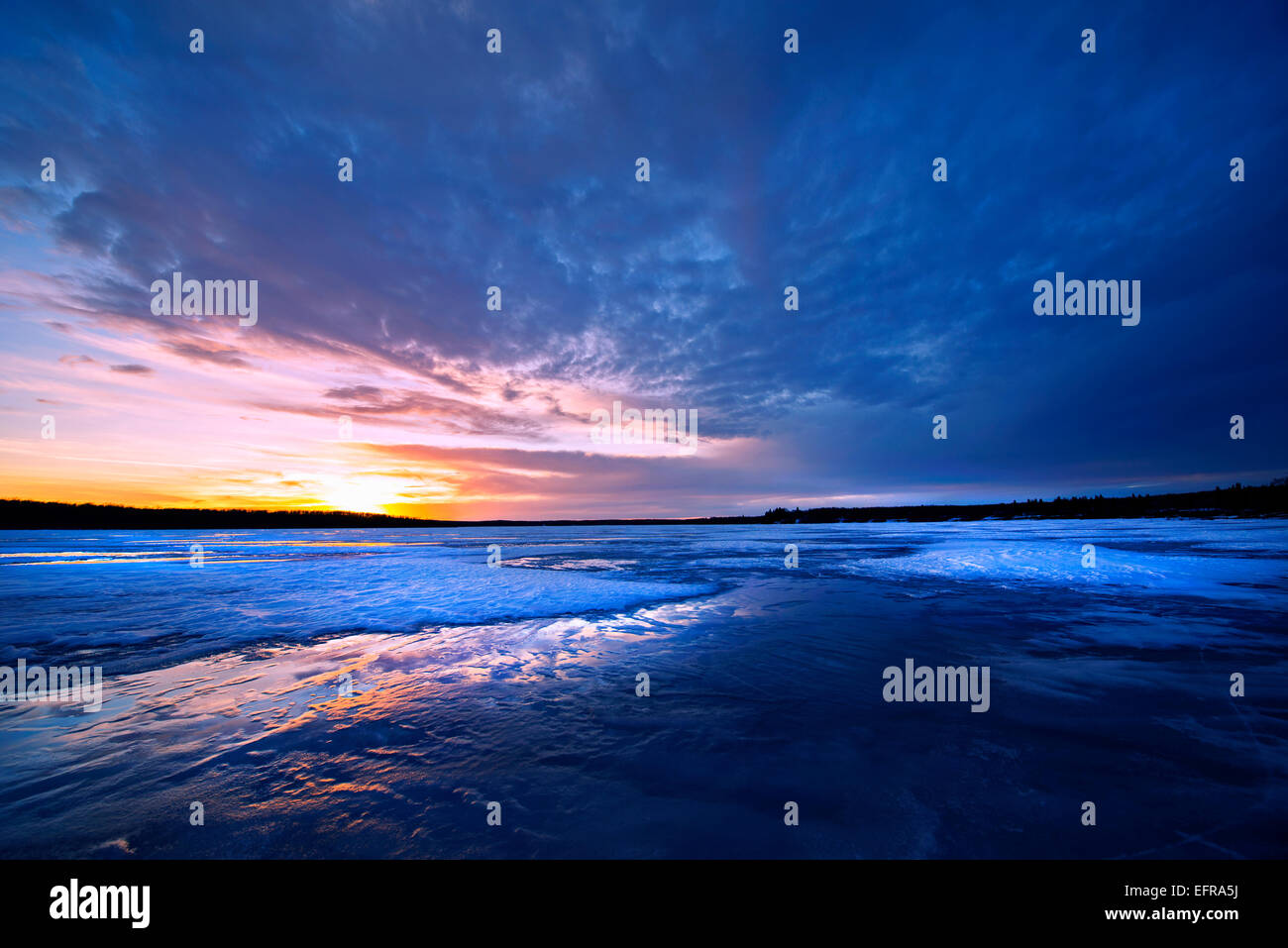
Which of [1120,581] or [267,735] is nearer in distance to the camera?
[267,735]

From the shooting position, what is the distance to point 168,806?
→ 9.55 ft

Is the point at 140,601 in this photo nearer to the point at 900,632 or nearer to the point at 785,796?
the point at 785,796

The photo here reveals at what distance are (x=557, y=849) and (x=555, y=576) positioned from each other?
40.8 feet

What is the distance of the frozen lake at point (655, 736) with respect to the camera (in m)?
2.61

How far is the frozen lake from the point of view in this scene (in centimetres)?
261

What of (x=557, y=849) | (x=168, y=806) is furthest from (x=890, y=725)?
(x=168, y=806)

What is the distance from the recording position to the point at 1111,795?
2875 millimetres

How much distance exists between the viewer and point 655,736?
384 centimetres

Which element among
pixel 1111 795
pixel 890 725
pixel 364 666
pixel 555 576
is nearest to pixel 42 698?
pixel 364 666

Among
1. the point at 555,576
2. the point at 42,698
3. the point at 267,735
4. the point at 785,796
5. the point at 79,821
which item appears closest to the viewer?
the point at 79,821

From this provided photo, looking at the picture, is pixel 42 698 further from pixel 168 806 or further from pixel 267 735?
pixel 168 806
